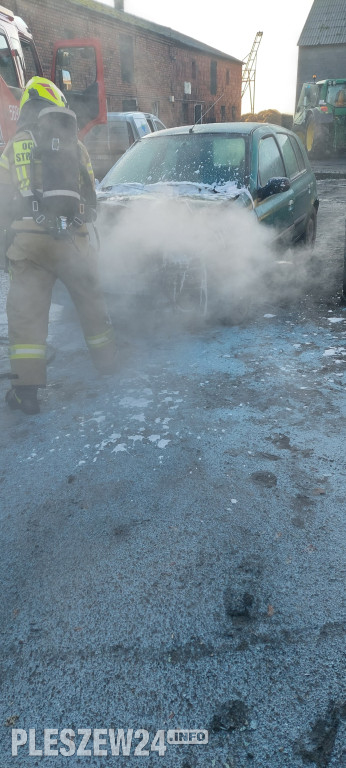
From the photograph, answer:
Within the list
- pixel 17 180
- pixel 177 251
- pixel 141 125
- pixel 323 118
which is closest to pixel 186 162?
pixel 177 251

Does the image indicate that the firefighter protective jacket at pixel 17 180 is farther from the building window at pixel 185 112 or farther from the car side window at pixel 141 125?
the building window at pixel 185 112

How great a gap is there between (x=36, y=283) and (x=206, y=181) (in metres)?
2.02

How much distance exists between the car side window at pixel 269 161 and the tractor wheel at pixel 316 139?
12.7 m

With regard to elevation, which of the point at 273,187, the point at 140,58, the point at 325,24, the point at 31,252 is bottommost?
the point at 31,252

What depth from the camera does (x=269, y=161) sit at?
456 cm

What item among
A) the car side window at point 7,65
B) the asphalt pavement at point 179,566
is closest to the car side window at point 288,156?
the asphalt pavement at point 179,566

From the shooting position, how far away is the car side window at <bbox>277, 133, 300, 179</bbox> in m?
5.03

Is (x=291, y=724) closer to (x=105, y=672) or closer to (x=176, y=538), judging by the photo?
(x=105, y=672)

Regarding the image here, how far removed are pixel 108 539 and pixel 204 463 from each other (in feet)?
2.13

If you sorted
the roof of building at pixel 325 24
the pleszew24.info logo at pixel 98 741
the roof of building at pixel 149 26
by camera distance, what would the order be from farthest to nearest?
the roof of building at pixel 325 24 → the roof of building at pixel 149 26 → the pleszew24.info logo at pixel 98 741

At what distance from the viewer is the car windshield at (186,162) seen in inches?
166

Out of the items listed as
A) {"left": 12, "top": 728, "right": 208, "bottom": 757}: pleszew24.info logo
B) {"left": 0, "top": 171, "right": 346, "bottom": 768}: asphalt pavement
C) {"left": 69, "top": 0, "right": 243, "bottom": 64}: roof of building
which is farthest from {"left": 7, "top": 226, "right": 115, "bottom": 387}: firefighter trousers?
{"left": 69, "top": 0, "right": 243, "bottom": 64}: roof of building

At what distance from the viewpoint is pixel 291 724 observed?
1.34 meters

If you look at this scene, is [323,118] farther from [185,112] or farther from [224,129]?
[185,112]
